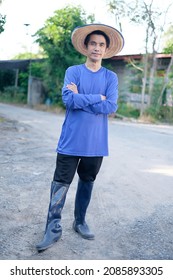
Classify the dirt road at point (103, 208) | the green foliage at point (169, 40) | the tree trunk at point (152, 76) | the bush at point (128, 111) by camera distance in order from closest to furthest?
the dirt road at point (103, 208) → the green foliage at point (169, 40) → the tree trunk at point (152, 76) → the bush at point (128, 111)

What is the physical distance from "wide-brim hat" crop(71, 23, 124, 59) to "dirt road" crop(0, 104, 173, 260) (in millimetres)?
1702

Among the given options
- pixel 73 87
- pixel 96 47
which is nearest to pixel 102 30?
pixel 96 47

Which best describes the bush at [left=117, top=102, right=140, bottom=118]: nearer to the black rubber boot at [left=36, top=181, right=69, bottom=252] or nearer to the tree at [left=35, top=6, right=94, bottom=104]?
the tree at [left=35, top=6, right=94, bottom=104]


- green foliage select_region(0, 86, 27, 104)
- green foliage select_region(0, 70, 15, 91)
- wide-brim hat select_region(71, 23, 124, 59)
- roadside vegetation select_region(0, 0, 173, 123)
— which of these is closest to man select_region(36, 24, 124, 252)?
wide-brim hat select_region(71, 23, 124, 59)

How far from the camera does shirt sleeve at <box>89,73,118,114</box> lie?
3.00 m

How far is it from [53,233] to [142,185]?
7.74 feet

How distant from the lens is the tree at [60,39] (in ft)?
64.5

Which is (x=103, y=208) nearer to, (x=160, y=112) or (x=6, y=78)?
(x=160, y=112)

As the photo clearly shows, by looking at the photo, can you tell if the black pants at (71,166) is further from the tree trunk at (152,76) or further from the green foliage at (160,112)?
the tree trunk at (152,76)

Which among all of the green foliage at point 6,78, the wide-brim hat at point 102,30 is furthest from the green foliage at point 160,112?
the wide-brim hat at point 102,30

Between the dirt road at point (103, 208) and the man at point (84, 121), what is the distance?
0.22 m

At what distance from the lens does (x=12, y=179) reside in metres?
4.94

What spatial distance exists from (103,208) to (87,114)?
1.36 m
